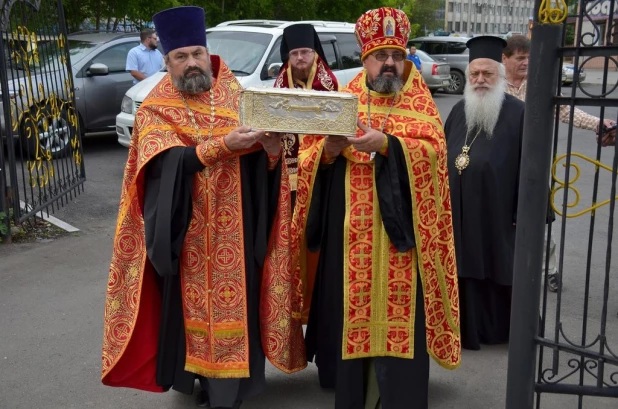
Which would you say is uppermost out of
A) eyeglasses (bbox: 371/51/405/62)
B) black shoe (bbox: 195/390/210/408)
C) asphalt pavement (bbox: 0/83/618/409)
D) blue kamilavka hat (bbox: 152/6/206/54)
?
blue kamilavka hat (bbox: 152/6/206/54)

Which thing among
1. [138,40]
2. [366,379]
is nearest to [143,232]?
[366,379]

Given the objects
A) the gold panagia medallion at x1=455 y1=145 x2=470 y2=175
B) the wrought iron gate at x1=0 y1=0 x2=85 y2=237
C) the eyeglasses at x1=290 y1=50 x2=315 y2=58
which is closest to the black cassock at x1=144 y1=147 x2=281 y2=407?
the gold panagia medallion at x1=455 y1=145 x2=470 y2=175

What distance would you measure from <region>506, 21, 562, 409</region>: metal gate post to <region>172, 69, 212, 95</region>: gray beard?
1.51 metres

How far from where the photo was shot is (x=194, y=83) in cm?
362

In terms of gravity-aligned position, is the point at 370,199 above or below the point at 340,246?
above

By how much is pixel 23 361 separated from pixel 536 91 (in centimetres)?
348

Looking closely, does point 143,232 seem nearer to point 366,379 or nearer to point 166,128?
point 166,128

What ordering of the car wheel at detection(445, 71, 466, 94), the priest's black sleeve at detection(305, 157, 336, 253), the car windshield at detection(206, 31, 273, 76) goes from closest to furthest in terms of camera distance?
the priest's black sleeve at detection(305, 157, 336, 253)
the car windshield at detection(206, 31, 273, 76)
the car wheel at detection(445, 71, 466, 94)

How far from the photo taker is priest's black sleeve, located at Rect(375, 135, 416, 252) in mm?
3623

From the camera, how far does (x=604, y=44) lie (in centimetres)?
282

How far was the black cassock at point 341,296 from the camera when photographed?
369cm

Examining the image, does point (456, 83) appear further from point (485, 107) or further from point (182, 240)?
point (182, 240)

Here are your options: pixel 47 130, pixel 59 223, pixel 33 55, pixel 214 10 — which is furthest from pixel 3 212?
pixel 214 10

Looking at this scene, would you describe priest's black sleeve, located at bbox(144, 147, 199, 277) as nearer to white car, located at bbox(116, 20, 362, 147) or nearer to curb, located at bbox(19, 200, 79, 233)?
curb, located at bbox(19, 200, 79, 233)
